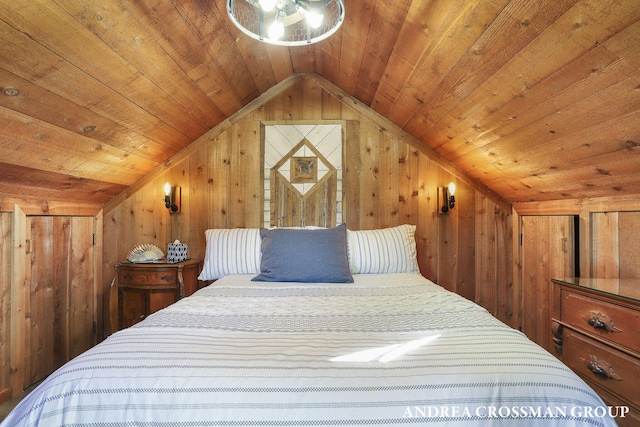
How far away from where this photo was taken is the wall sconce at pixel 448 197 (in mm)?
2805

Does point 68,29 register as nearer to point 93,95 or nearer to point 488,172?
point 93,95

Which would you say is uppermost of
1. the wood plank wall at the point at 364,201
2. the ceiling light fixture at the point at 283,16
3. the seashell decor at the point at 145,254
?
the ceiling light fixture at the point at 283,16

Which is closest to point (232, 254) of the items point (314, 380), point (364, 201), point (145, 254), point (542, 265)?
point (145, 254)

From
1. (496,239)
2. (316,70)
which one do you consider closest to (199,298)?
(316,70)

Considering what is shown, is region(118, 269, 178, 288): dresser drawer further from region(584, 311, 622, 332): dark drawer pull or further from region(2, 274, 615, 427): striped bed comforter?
region(584, 311, 622, 332): dark drawer pull

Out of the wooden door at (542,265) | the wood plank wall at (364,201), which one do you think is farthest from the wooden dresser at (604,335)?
the wood plank wall at (364,201)

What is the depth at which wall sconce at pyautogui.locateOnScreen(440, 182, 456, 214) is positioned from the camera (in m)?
2.80

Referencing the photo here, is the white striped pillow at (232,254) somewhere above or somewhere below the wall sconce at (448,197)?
below

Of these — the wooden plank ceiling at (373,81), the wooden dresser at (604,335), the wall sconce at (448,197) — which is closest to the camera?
the wooden plank ceiling at (373,81)

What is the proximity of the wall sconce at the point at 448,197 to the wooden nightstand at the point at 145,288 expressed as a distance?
209cm

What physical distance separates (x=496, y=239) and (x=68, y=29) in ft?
9.90

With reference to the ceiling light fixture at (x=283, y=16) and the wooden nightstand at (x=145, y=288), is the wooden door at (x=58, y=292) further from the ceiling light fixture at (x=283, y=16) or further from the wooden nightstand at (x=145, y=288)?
the ceiling light fixture at (x=283, y=16)

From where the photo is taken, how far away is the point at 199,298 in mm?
1654

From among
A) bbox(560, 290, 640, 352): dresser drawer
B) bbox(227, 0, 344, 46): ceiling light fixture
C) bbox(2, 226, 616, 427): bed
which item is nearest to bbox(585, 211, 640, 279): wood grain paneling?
bbox(560, 290, 640, 352): dresser drawer
